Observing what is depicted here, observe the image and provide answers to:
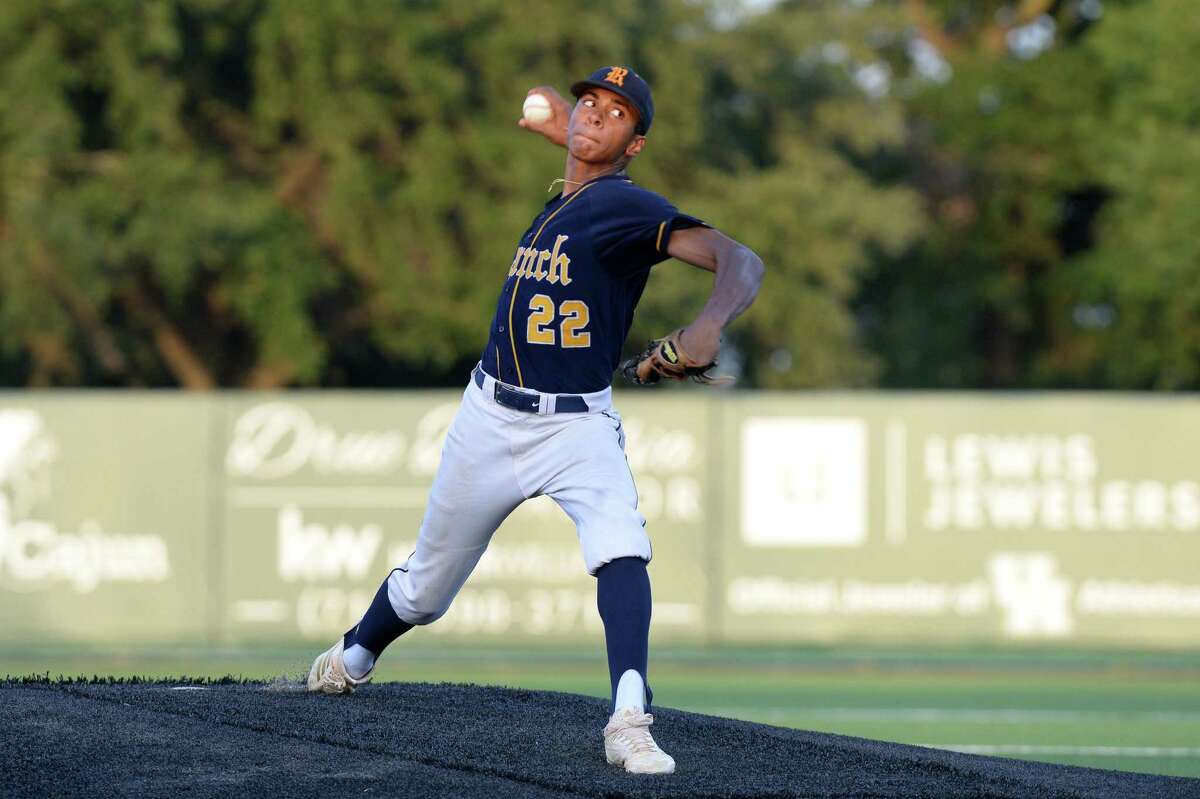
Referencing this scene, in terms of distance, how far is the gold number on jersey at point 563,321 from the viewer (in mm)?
5656

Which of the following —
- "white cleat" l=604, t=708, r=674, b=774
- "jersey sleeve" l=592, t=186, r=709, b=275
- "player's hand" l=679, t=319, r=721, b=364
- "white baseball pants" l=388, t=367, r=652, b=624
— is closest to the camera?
"player's hand" l=679, t=319, r=721, b=364

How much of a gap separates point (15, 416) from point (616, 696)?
9459 mm

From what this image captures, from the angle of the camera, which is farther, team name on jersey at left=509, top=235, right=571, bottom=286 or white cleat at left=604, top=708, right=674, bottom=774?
team name on jersey at left=509, top=235, right=571, bottom=286

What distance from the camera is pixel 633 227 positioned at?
554cm

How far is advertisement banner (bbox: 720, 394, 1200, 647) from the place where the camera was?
14.2m

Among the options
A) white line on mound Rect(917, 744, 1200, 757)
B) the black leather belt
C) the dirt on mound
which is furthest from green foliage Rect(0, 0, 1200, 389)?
the black leather belt

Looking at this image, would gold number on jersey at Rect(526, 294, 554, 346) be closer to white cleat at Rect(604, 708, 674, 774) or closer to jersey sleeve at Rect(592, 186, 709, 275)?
jersey sleeve at Rect(592, 186, 709, 275)

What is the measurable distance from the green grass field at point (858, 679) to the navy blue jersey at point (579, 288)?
17.0ft

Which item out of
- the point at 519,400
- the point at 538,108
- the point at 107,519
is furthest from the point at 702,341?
the point at 107,519

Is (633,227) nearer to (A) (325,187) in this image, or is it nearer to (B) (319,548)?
(B) (319,548)

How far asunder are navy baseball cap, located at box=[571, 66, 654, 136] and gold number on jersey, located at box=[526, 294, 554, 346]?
2.09 feet

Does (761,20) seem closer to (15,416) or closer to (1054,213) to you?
(1054,213)

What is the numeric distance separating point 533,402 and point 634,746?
3.54 feet

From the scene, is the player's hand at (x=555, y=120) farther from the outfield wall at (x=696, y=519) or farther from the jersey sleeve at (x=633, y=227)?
the outfield wall at (x=696, y=519)
